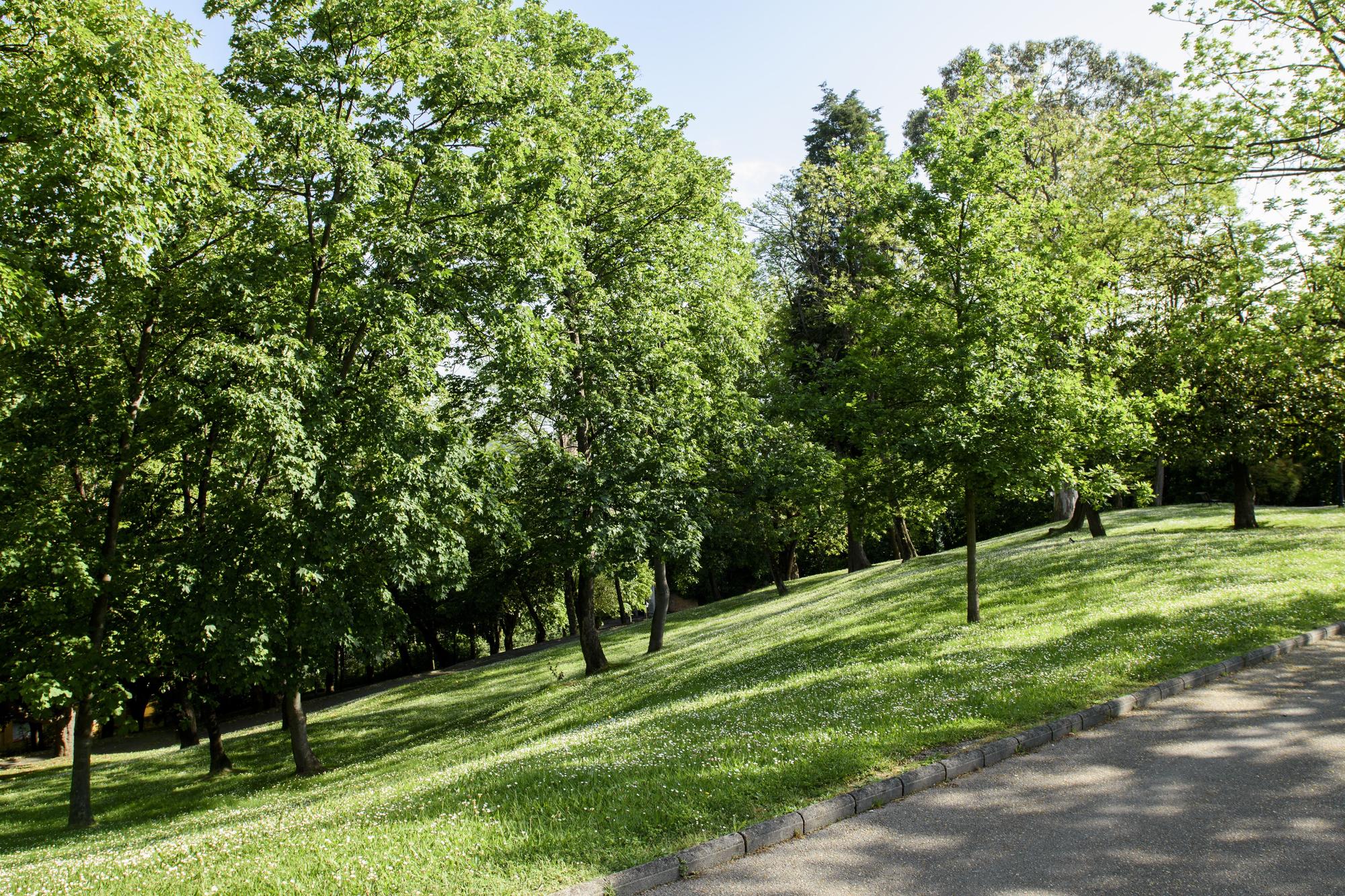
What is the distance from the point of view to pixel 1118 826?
567 centimetres

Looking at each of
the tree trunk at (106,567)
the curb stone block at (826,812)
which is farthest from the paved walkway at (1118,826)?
the tree trunk at (106,567)

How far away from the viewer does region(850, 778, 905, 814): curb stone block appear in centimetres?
642

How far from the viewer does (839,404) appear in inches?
589

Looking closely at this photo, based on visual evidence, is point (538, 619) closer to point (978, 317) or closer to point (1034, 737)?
point (978, 317)

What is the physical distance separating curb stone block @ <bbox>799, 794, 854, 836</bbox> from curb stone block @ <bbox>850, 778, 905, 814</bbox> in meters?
0.07

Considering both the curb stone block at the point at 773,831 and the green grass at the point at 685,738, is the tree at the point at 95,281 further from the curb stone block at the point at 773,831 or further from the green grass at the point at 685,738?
the curb stone block at the point at 773,831

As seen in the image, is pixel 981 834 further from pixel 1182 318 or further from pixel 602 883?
pixel 1182 318

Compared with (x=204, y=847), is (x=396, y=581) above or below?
above

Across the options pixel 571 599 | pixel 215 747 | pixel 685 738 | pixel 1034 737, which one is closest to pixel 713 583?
pixel 571 599

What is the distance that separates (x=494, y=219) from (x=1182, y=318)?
59.7 ft

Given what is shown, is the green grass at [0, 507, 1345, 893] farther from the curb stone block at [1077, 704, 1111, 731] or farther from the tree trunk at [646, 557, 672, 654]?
the tree trunk at [646, 557, 672, 654]

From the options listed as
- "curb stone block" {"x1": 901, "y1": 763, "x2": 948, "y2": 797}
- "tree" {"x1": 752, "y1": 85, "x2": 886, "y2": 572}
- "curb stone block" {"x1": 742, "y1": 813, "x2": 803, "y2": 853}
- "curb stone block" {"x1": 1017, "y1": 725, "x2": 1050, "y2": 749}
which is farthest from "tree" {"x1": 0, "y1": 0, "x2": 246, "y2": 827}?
"tree" {"x1": 752, "y1": 85, "x2": 886, "y2": 572}

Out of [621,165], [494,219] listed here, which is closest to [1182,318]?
[621,165]

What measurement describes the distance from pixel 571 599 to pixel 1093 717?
30.0 meters
